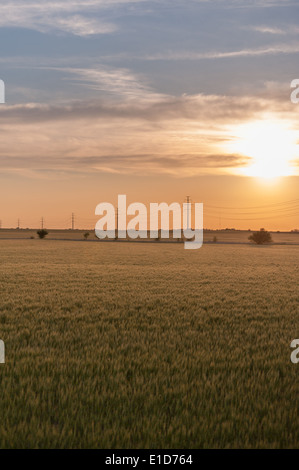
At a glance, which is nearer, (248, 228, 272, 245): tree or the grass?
the grass

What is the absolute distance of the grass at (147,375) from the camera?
5.39 m

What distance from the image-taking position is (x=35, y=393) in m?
6.59

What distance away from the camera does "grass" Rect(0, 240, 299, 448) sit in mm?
5391

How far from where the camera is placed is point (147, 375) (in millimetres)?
7535
